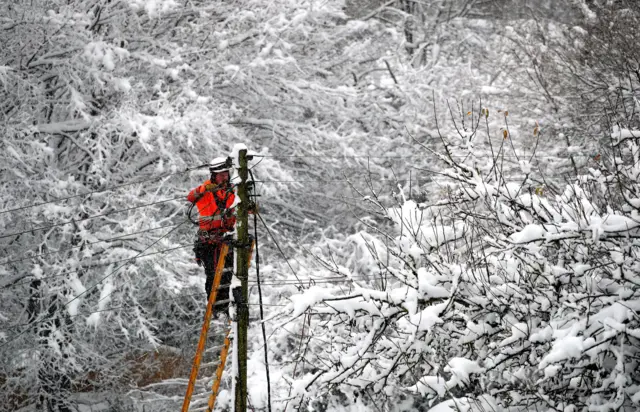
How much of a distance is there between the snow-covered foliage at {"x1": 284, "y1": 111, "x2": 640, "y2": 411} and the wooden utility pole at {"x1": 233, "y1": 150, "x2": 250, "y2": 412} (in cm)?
56

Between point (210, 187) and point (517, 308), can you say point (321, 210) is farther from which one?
point (517, 308)

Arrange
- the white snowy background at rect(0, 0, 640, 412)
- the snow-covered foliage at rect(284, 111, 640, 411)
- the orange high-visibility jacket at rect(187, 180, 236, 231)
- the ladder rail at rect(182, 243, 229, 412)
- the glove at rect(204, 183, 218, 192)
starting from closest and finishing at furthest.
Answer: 1. the snow-covered foliage at rect(284, 111, 640, 411)
2. the white snowy background at rect(0, 0, 640, 412)
3. the ladder rail at rect(182, 243, 229, 412)
4. the glove at rect(204, 183, 218, 192)
5. the orange high-visibility jacket at rect(187, 180, 236, 231)

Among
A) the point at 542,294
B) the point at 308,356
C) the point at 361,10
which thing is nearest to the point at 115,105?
the point at 308,356

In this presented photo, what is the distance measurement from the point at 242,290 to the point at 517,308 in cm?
230

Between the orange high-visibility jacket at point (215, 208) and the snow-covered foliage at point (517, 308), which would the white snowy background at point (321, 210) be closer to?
the snow-covered foliage at point (517, 308)

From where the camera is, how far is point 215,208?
21.8 feet

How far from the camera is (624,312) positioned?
440cm

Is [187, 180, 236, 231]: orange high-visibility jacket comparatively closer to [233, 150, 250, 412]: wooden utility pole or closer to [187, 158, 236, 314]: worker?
[187, 158, 236, 314]: worker

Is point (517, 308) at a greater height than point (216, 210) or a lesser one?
lesser

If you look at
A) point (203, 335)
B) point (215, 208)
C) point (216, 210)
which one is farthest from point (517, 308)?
point (215, 208)

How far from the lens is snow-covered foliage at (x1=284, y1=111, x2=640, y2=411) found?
453 cm

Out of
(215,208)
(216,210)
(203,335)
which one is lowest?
(203,335)

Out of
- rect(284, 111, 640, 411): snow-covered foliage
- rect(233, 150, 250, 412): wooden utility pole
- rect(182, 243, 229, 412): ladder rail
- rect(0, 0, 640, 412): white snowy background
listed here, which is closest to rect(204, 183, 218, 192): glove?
rect(233, 150, 250, 412): wooden utility pole

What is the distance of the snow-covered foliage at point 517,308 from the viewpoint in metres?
4.53
